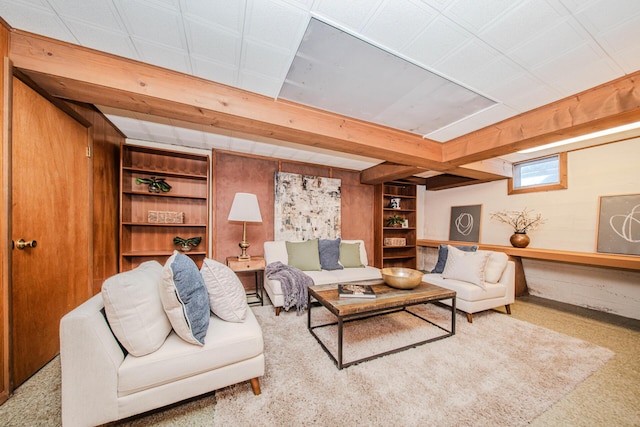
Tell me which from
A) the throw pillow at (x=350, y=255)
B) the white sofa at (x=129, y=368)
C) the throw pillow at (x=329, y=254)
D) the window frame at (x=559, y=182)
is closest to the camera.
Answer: the white sofa at (x=129, y=368)

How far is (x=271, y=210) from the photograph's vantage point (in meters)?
3.83

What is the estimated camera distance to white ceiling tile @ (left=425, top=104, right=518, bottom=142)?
2156 millimetres

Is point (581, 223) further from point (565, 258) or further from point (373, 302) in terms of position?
point (373, 302)

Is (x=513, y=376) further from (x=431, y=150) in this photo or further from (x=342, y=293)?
(x=431, y=150)

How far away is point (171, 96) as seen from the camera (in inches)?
66.1

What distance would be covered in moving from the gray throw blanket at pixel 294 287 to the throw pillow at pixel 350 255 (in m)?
0.93

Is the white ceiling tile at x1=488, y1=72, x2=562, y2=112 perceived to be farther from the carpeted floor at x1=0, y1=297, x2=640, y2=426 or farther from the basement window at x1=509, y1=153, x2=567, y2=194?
the carpeted floor at x1=0, y1=297, x2=640, y2=426

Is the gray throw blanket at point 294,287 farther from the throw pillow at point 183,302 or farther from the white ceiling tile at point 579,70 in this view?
the white ceiling tile at point 579,70

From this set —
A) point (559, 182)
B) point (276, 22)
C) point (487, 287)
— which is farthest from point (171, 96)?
point (559, 182)

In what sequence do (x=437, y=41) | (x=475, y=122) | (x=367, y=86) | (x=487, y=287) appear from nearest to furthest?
(x=437, y=41), (x=367, y=86), (x=475, y=122), (x=487, y=287)

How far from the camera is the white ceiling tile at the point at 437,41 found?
129cm

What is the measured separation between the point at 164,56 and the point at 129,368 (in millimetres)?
1901

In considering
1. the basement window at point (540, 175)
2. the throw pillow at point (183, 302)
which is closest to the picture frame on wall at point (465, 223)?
the basement window at point (540, 175)

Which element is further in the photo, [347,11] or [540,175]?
[540,175]
